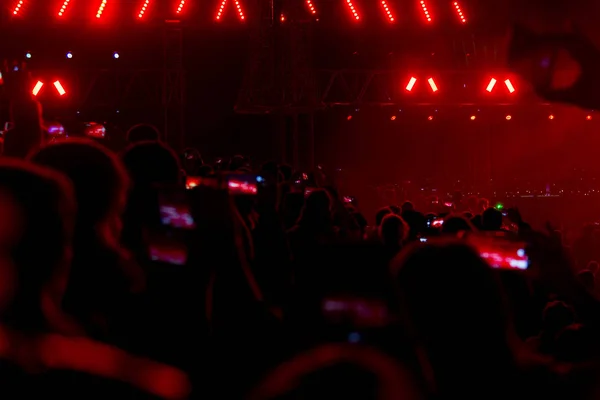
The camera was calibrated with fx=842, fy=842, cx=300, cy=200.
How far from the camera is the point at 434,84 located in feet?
61.5

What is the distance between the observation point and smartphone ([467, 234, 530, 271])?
3717mm

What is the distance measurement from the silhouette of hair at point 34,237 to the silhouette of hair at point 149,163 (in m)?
2.10

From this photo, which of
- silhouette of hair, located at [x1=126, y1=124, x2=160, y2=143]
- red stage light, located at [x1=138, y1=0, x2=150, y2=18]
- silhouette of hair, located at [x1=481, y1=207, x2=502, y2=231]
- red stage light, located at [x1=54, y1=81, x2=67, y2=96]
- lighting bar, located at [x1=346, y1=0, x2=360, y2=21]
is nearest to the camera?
silhouette of hair, located at [x1=126, y1=124, x2=160, y2=143]

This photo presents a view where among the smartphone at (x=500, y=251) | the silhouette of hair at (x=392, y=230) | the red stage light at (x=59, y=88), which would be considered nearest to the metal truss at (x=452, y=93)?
the red stage light at (x=59, y=88)

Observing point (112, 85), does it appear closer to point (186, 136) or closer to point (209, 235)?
point (186, 136)

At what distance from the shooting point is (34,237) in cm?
201

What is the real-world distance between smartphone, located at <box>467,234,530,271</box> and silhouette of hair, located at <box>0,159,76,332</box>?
2126mm

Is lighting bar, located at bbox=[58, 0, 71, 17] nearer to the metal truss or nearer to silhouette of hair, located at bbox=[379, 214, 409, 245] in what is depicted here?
the metal truss

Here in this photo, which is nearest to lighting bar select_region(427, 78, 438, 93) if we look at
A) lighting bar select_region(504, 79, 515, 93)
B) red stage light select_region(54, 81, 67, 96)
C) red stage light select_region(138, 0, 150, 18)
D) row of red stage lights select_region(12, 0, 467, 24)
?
lighting bar select_region(504, 79, 515, 93)

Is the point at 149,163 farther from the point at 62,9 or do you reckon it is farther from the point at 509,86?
the point at 509,86

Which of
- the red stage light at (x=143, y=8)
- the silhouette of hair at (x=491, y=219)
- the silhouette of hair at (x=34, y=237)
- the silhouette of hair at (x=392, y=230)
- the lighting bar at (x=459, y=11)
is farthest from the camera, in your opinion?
the red stage light at (x=143, y=8)

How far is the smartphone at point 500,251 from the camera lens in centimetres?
372

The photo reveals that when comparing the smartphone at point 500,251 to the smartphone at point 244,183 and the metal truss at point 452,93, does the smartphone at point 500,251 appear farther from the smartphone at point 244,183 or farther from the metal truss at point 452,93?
the metal truss at point 452,93

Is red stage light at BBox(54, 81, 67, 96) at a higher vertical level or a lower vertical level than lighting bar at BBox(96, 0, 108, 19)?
lower
